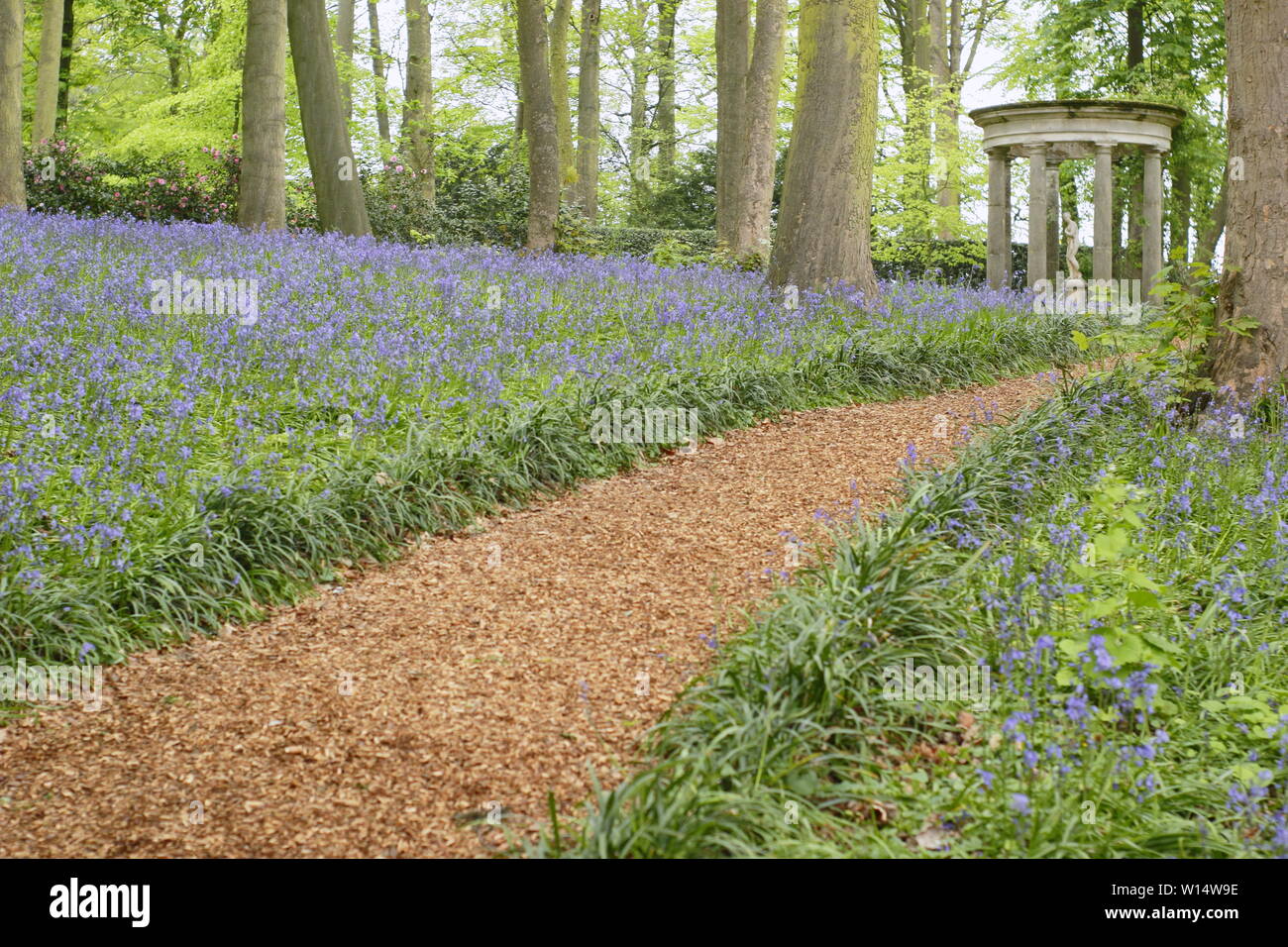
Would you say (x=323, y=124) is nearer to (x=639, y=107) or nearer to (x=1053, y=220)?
(x=1053, y=220)

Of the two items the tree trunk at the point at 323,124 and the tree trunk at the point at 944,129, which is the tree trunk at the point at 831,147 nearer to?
the tree trunk at the point at 323,124

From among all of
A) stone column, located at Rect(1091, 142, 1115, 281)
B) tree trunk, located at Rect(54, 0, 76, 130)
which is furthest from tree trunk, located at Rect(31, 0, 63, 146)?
stone column, located at Rect(1091, 142, 1115, 281)

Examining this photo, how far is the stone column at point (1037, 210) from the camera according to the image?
62.5 ft

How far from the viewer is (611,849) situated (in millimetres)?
3104

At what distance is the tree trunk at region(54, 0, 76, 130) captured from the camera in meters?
26.5

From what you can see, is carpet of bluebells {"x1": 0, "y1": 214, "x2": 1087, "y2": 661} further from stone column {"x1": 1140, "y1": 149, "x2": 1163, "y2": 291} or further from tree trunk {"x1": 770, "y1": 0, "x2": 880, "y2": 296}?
stone column {"x1": 1140, "y1": 149, "x2": 1163, "y2": 291}

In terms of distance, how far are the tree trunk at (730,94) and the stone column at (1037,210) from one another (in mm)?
5193

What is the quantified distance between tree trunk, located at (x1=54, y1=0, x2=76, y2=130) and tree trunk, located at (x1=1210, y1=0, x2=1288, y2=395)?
2573 cm

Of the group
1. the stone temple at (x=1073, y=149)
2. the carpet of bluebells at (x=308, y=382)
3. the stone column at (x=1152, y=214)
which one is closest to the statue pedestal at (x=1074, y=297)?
the stone temple at (x=1073, y=149)

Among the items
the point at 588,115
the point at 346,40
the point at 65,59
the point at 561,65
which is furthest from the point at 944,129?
the point at 65,59

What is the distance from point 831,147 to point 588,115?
12.7m
